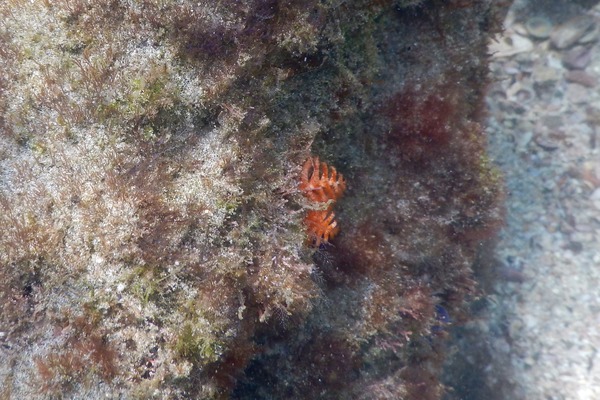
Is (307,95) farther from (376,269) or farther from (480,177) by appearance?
(480,177)

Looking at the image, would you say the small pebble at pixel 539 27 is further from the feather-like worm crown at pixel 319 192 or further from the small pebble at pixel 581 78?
the feather-like worm crown at pixel 319 192

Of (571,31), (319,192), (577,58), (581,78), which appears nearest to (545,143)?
(581,78)

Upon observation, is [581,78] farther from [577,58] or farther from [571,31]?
[571,31]

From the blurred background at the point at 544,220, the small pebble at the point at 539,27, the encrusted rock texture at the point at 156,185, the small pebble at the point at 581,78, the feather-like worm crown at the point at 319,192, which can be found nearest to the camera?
the encrusted rock texture at the point at 156,185

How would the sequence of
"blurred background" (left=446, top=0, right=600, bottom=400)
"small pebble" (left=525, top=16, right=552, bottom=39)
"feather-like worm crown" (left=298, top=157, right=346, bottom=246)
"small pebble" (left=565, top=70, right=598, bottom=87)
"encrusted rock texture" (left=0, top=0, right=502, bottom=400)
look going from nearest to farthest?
"encrusted rock texture" (left=0, top=0, right=502, bottom=400) → "feather-like worm crown" (left=298, top=157, right=346, bottom=246) → "blurred background" (left=446, top=0, right=600, bottom=400) → "small pebble" (left=565, top=70, right=598, bottom=87) → "small pebble" (left=525, top=16, right=552, bottom=39)

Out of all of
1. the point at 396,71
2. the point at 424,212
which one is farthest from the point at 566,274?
the point at 396,71

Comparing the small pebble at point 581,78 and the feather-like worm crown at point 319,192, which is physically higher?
the small pebble at point 581,78

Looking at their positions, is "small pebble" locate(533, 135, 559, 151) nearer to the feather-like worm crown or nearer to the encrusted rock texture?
the encrusted rock texture

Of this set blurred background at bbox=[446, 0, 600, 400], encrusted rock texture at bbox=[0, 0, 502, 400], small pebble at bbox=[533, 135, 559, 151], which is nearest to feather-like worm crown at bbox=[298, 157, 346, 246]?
encrusted rock texture at bbox=[0, 0, 502, 400]

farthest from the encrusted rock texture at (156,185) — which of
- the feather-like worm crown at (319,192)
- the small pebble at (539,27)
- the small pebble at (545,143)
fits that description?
the small pebble at (539,27)
